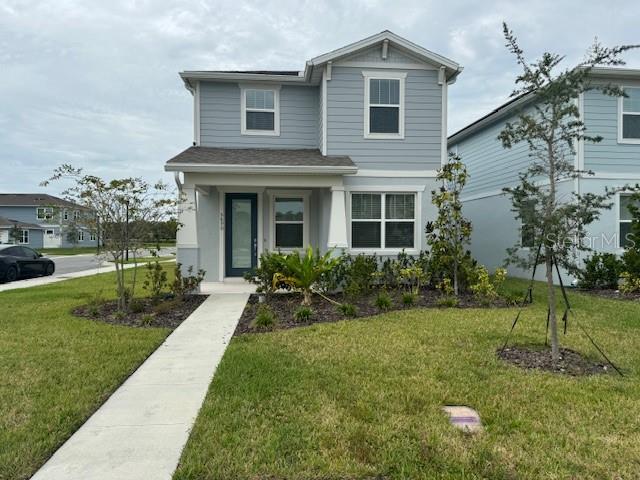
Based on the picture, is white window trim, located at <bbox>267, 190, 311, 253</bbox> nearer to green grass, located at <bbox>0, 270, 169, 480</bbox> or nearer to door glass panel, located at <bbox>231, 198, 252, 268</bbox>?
door glass panel, located at <bbox>231, 198, 252, 268</bbox>

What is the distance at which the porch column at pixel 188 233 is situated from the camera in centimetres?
1027

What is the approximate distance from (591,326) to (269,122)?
373 inches

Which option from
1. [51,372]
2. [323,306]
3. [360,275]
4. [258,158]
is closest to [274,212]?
[258,158]

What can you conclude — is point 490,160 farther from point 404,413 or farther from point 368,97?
point 404,413

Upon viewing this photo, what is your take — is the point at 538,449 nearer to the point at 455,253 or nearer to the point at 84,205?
the point at 455,253

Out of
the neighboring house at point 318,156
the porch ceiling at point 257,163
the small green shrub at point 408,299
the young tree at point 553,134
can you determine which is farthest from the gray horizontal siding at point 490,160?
the young tree at point 553,134

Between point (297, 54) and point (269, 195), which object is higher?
point (297, 54)

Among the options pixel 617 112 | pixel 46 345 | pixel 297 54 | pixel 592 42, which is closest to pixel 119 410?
pixel 46 345

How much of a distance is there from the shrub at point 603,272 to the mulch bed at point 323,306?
3.51 meters

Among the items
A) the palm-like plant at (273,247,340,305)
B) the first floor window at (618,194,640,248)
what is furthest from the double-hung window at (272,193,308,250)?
the first floor window at (618,194,640,248)

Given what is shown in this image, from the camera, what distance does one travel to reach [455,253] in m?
10.1

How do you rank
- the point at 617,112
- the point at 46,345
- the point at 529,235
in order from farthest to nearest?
the point at 617,112 → the point at 46,345 → the point at 529,235

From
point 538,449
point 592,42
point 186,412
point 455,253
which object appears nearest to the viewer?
point 538,449

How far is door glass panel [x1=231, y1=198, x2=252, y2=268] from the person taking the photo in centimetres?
1249
